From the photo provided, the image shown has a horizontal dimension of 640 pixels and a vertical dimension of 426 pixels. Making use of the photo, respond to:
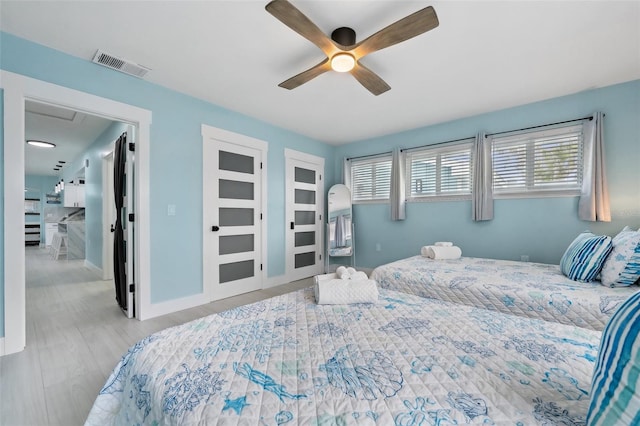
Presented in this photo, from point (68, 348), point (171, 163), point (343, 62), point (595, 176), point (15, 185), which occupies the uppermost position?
point (343, 62)

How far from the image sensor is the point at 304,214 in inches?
185

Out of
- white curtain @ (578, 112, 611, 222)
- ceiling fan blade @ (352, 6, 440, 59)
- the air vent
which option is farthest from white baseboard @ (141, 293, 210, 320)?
white curtain @ (578, 112, 611, 222)

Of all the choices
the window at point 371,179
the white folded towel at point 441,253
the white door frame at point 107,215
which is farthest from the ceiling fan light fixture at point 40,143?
the white folded towel at point 441,253

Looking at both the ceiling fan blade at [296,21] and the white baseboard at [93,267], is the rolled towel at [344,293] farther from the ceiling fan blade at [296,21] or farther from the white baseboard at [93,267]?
the white baseboard at [93,267]

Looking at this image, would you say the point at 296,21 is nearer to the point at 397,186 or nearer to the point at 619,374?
the point at 619,374

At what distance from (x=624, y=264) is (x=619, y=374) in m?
1.97

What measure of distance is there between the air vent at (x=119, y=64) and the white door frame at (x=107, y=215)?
2481 millimetres

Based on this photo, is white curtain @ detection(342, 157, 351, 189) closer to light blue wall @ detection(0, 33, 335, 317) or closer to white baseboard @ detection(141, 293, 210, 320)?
light blue wall @ detection(0, 33, 335, 317)

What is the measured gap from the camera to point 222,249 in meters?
3.46

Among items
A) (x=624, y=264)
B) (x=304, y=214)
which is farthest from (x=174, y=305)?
(x=624, y=264)

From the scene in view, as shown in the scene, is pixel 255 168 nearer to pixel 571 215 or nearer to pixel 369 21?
pixel 369 21

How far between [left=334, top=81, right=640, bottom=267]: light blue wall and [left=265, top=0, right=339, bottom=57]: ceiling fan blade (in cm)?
279

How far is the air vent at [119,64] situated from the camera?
89.9 inches

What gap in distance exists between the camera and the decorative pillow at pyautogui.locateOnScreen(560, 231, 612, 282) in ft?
6.63
